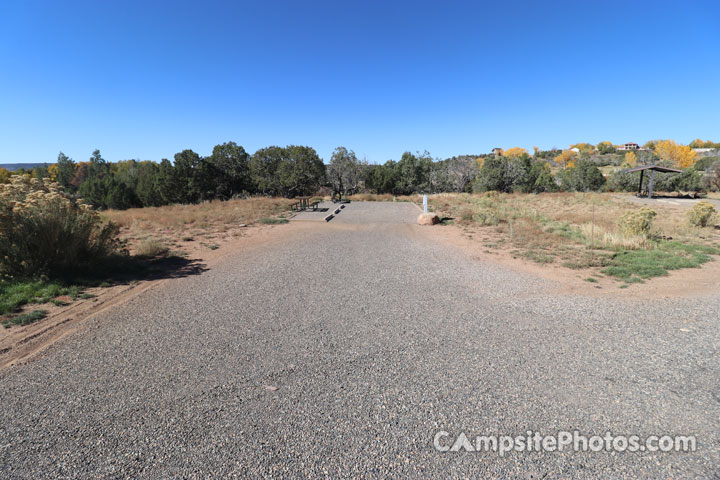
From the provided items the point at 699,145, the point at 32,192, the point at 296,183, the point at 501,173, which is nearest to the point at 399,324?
the point at 32,192

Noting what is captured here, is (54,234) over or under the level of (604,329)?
over

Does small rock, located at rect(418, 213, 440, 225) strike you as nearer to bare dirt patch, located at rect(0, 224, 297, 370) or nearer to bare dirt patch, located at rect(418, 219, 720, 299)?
bare dirt patch, located at rect(418, 219, 720, 299)

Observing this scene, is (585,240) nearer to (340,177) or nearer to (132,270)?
(132,270)

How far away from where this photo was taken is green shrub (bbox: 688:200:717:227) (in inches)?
419

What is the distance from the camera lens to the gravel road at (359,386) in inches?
81.2

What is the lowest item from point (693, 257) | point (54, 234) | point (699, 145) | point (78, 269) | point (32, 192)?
point (693, 257)

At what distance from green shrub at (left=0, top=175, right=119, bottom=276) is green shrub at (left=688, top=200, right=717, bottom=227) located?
675 inches

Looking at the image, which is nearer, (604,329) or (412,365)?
(412,365)

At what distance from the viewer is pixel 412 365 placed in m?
3.13

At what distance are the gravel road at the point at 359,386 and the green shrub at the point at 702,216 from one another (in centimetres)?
856

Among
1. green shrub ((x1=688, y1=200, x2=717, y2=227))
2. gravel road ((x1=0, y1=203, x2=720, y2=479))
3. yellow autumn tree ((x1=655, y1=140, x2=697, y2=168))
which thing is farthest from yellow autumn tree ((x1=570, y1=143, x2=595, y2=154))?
gravel road ((x1=0, y1=203, x2=720, y2=479))

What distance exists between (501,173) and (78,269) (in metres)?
35.0

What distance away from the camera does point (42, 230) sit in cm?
546

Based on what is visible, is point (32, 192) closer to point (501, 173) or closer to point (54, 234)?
point (54, 234)
